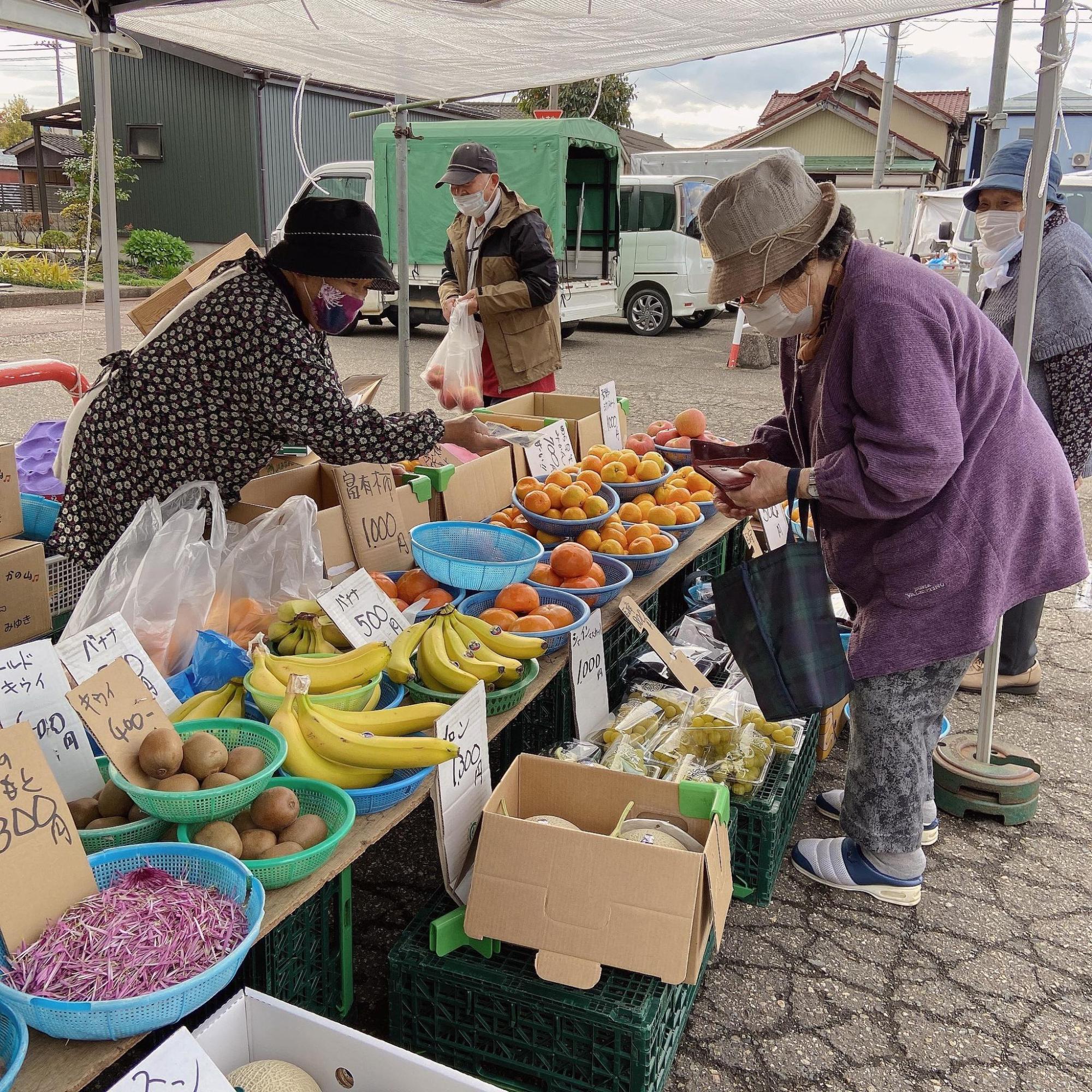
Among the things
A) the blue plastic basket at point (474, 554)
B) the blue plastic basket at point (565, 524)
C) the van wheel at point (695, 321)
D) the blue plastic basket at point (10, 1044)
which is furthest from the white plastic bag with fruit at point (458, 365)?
the van wheel at point (695, 321)

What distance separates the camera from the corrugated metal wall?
19875 mm

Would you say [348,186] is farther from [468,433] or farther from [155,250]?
[468,433]

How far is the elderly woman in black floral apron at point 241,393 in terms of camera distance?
8.73 ft

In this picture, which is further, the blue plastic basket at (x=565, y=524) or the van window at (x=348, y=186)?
the van window at (x=348, y=186)

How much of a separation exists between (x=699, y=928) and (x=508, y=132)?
12.0 metres

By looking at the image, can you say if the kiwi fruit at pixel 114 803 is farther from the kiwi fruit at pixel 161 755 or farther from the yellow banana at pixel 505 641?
the yellow banana at pixel 505 641

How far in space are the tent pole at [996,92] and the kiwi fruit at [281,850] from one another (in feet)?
9.73

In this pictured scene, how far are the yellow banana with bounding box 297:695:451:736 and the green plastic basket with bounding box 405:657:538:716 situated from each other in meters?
0.09

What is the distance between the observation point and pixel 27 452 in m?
3.73

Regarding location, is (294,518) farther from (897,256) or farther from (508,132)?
(508,132)

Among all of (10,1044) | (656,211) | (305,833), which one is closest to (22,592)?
(305,833)

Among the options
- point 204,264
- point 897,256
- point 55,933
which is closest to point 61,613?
point 204,264

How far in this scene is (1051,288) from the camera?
140 inches

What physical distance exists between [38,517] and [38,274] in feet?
54.4
